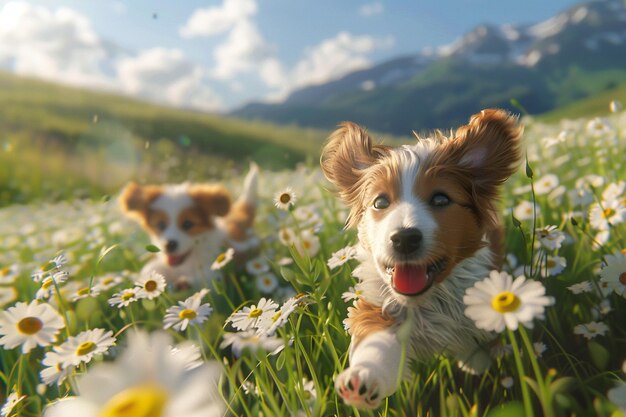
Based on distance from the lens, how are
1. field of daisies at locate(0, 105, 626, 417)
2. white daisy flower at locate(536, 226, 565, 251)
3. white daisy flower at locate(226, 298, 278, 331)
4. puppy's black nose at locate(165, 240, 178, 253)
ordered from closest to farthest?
field of daisies at locate(0, 105, 626, 417) < white daisy flower at locate(226, 298, 278, 331) < white daisy flower at locate(536, 226, 565, 251) < puppy's black nose at locate(165, 240, 178, 253)

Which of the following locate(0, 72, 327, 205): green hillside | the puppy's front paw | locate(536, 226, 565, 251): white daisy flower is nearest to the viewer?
the puppy's front paw

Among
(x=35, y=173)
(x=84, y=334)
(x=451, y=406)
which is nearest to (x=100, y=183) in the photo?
(x=35, y=173)

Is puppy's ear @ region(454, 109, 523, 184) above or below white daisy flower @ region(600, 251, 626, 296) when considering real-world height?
above

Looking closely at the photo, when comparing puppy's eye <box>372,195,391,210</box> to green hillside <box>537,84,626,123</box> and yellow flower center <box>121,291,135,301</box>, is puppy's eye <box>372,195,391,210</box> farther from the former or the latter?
green hillside <box>537,84,626,123</box>

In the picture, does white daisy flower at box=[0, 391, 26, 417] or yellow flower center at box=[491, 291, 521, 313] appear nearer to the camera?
yellow flower center at box=[491, 291, 521, 313]

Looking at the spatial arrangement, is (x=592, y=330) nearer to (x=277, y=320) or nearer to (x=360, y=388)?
(x=360, y=388)

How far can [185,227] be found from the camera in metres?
3.47

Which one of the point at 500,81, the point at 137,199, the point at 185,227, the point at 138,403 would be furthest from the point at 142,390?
the point at 500,81

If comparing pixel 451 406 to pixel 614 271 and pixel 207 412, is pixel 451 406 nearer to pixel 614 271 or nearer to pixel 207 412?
pixel 207 412

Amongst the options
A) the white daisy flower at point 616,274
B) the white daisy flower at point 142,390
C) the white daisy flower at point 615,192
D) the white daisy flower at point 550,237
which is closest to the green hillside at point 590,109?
the white daisy flower at point 615,192

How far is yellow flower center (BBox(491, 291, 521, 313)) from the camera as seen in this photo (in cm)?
97

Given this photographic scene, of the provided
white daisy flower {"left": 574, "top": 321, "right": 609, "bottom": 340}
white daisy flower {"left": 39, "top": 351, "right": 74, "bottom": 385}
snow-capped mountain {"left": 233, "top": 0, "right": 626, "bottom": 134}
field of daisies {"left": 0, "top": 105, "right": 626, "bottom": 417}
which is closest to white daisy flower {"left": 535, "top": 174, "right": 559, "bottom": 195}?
field of daisies {"left": 0, "top": 105, "right": 626, "bottom": 417}

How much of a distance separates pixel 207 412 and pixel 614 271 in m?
1.49

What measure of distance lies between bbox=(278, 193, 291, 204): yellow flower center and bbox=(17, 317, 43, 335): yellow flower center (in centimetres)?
106
